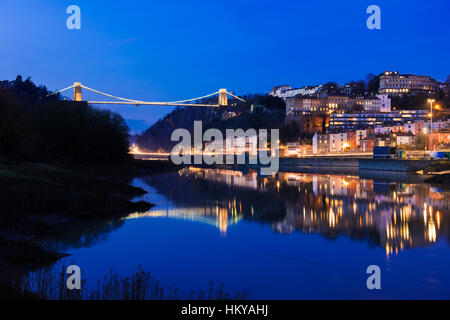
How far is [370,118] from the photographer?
93625mm

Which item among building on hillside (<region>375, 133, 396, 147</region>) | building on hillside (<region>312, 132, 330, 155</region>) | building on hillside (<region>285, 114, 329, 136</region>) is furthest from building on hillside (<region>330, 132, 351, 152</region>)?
building on hillside (<region>285, 114, 329, 136</region>)

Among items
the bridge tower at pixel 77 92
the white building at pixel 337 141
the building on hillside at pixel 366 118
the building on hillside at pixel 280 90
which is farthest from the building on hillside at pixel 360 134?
the building on hillside at pixel 280 90

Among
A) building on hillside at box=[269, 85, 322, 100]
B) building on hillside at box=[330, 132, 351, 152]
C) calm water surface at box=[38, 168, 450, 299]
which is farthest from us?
building on hillside at box=[269, 85, 322, 100]

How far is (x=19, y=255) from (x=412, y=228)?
8669 millimetres

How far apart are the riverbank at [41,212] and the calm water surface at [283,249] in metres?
0.53

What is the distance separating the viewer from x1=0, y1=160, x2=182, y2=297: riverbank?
7.02 meters

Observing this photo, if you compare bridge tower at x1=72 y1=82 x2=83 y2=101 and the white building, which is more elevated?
bridge tower at x1=72 y1=82 x2=83 y2=101

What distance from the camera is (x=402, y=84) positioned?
371 feet

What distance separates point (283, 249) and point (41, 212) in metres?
5.93

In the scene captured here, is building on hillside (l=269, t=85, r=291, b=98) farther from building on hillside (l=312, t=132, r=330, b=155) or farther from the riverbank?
the riverbank

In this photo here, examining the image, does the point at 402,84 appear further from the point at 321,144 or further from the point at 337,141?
the point at 321,144

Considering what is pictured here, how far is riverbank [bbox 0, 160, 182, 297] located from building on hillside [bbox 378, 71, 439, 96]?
10453 centimetres

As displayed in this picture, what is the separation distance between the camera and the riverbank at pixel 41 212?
702 centimetres
